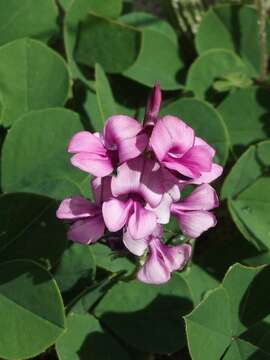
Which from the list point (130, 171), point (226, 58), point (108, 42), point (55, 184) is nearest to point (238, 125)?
point (226, 58)

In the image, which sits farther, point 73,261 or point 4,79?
point 4,79

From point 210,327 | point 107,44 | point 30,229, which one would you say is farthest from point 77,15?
point 210,327

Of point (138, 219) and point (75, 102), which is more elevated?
point (138, 219)

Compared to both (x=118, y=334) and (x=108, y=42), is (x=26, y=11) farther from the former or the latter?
(x=118, y=334)

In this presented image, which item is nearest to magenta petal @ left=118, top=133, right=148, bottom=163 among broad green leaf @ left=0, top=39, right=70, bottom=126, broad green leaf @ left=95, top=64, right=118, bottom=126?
broad green leaf @ left=95, top=64, right=118, bottom=126

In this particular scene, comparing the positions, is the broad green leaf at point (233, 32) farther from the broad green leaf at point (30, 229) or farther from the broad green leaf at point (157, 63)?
the broad green leaf at point (30, 229)
